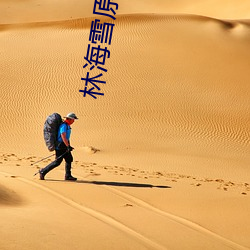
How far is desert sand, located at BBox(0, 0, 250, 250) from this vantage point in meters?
6.06

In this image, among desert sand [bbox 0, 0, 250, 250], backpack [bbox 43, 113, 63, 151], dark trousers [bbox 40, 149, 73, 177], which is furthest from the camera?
dark trousers [bbox 40, 149, 73, 177]

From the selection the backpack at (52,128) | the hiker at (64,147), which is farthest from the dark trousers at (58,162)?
the backpack at (52,128)

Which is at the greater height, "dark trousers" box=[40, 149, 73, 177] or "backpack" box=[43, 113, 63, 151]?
"backpack" box=[43, 113, 63, 151]

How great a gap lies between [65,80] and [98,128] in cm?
512

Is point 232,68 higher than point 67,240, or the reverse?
point 232,68

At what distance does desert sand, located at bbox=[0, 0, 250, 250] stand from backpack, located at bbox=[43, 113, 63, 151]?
66cm

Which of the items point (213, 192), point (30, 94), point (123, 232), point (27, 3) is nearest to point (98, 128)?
point (30, 94)

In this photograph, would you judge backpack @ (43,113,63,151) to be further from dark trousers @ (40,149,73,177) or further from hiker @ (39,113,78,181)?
dark trousers @ (40,149,73,177)

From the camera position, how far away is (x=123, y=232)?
5.80 m

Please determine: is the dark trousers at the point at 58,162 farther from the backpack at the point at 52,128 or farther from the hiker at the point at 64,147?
the backpack at the point at 52,128

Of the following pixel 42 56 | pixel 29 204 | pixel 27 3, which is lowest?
pixel 29 204

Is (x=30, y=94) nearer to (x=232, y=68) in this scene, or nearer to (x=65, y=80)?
(x=65, y=80)

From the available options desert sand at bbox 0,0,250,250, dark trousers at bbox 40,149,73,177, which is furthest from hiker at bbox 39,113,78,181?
desert sand at bbox 0,0,250,250

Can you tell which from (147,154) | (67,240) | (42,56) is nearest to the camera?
(67,240)
